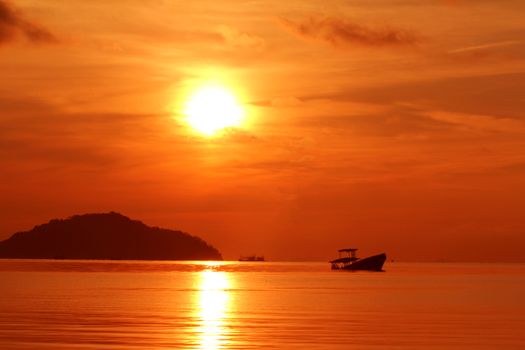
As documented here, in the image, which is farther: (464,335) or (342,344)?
(464,335)

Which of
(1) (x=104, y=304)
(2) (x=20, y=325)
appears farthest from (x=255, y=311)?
(2) (x=20, y=325)

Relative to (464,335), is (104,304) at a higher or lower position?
higher

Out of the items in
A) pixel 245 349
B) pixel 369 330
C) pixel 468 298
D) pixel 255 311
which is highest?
pixel 468 298

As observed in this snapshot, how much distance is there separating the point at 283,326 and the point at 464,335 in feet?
39.3

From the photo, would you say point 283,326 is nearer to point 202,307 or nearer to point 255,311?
point 255,311

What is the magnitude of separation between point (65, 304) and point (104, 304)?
346cm

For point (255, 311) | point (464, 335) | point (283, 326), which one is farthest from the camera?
point (255, 311)

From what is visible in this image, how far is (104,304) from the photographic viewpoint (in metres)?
84.9

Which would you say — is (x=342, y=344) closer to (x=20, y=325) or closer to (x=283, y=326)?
(x=283, y=326)

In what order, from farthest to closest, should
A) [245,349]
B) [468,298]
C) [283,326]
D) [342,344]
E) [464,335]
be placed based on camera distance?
[468,298], [283,326], [464,335], [342,344], [245,349]

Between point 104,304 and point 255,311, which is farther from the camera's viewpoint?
point 104,304

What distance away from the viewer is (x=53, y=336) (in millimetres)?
53031

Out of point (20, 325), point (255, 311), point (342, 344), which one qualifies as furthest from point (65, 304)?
point (342, 344)

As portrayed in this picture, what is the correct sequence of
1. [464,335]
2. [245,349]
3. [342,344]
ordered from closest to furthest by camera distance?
[245,349]
[342,344]
[464,335]
